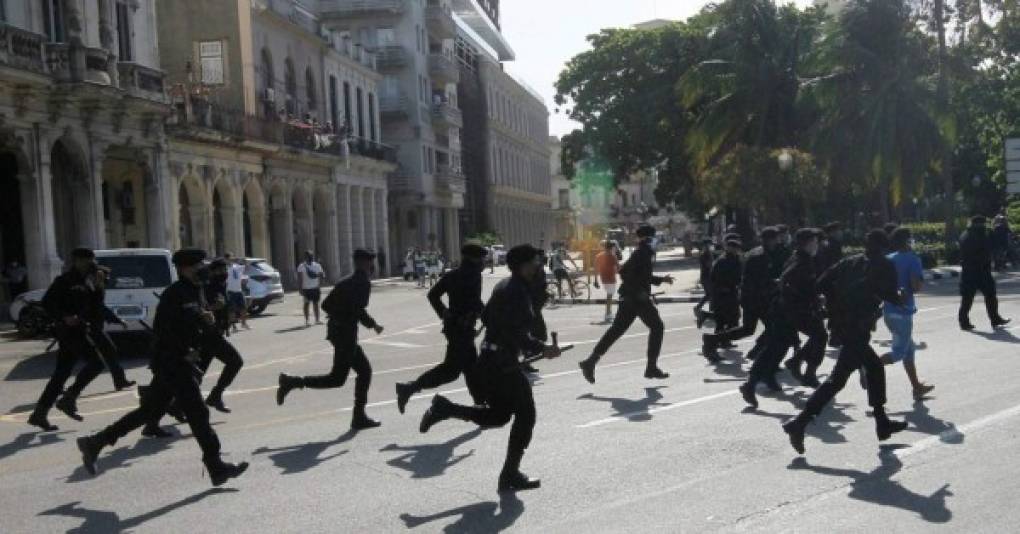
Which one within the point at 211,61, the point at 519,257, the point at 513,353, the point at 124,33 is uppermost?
the point at 211,61

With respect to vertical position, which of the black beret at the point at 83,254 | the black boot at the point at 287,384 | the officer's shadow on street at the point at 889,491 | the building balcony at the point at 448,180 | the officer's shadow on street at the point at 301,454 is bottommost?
→ the officer's shadow on street at the point at 889,491

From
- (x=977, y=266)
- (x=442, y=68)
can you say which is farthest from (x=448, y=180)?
(x=977, y=266)

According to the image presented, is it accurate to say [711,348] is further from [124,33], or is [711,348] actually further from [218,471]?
[124,33]

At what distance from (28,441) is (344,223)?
136ft

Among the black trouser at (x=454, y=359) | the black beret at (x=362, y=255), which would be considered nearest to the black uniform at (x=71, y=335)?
the black beret at (x=362, y=255)

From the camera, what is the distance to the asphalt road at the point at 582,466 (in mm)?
6457

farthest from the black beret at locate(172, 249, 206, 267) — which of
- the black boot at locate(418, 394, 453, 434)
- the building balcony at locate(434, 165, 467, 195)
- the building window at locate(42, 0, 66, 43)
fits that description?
the building balcony at locate(434, 165, 467, 195)

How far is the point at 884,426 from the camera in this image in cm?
813

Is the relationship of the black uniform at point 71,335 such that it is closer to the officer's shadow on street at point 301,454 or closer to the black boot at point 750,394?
the officer's shadow on street at point 301,454

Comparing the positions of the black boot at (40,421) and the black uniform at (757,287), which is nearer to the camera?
the black boot at (40,421)

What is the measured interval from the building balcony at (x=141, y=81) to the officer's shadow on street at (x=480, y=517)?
981 inches

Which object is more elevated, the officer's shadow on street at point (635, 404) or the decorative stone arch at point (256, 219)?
the decorative stone arch at point (256, 219)

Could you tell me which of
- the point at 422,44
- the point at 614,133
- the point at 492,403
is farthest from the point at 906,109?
the point at 422,44

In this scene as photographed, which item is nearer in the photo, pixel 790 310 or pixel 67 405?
pixel 790 310
